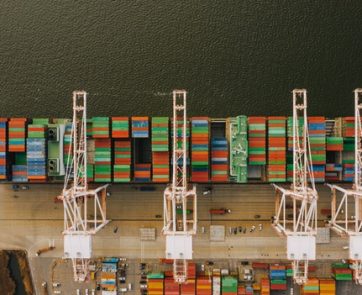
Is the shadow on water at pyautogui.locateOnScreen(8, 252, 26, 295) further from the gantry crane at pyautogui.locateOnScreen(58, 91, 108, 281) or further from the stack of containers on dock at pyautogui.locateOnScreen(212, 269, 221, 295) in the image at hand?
the stack of containers on dock at pyautogui.locateOnScreen(212, 269, 221, 295)

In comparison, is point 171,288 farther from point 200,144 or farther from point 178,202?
point 200,144

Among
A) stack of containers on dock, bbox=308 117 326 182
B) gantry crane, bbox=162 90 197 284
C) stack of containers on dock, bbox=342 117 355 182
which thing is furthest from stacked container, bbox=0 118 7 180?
stack of containers on dock, bbox=342 117 355 182

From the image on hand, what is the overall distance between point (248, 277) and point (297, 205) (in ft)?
40.6

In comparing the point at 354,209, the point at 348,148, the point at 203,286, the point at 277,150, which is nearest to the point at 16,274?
the point at 203,286

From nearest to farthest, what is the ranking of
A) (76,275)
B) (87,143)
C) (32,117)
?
(76,275), (87,143), (32,117)

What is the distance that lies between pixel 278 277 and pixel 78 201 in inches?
1173

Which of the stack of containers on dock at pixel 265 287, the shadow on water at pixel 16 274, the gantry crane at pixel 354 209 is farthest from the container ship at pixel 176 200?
the shadow on water at pixel 16 274

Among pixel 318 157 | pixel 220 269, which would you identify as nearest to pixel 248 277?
pixel 220 269

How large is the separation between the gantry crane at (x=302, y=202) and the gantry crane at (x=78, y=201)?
80.0ft

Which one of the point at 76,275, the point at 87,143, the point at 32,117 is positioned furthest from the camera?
the point at 32,117

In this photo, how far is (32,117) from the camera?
161 ft

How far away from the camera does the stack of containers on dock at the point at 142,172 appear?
44688 millimetres

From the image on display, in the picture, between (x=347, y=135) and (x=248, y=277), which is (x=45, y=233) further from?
(x=347, y=135)

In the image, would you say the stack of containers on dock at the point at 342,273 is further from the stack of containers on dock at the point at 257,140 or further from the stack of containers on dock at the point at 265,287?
the stack of containers on dock at the point at 257,140
